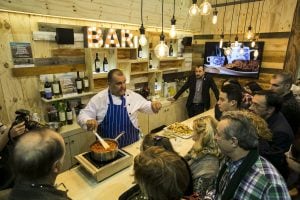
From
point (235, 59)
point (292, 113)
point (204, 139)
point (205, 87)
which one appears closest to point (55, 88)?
point (204, 139)

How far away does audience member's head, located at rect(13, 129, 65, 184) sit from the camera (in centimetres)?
99

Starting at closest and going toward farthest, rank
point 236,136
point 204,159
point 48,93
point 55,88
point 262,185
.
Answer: point 262,185, point 236,136, point 204,159, point 48,93, point 55,88

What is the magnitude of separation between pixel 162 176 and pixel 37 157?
622 millimetres

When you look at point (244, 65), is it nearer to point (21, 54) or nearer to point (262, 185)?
point (262, 185)

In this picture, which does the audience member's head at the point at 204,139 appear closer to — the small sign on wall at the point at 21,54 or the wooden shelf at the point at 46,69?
the wooden shelf at the point at 46,69

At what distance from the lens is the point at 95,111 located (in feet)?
8.21

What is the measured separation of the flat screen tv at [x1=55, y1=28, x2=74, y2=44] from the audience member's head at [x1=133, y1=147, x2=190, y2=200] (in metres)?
2.47

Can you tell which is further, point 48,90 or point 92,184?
point 48,90

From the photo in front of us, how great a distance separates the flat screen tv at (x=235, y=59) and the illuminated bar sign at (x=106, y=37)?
76.0 inches

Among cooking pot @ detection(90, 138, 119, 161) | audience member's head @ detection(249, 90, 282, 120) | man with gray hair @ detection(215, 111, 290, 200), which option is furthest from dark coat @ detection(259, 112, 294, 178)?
cooking pot @ detection(90, 138, 119, 161)

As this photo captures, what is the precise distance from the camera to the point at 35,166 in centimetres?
99

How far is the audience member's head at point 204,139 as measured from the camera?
159cm

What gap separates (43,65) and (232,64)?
12.7 feet

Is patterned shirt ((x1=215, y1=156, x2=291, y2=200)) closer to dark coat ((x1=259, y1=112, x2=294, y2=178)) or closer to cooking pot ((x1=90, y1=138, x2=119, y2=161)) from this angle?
dark coat ((x1=259, y1=112, x2=294, y2=178))
